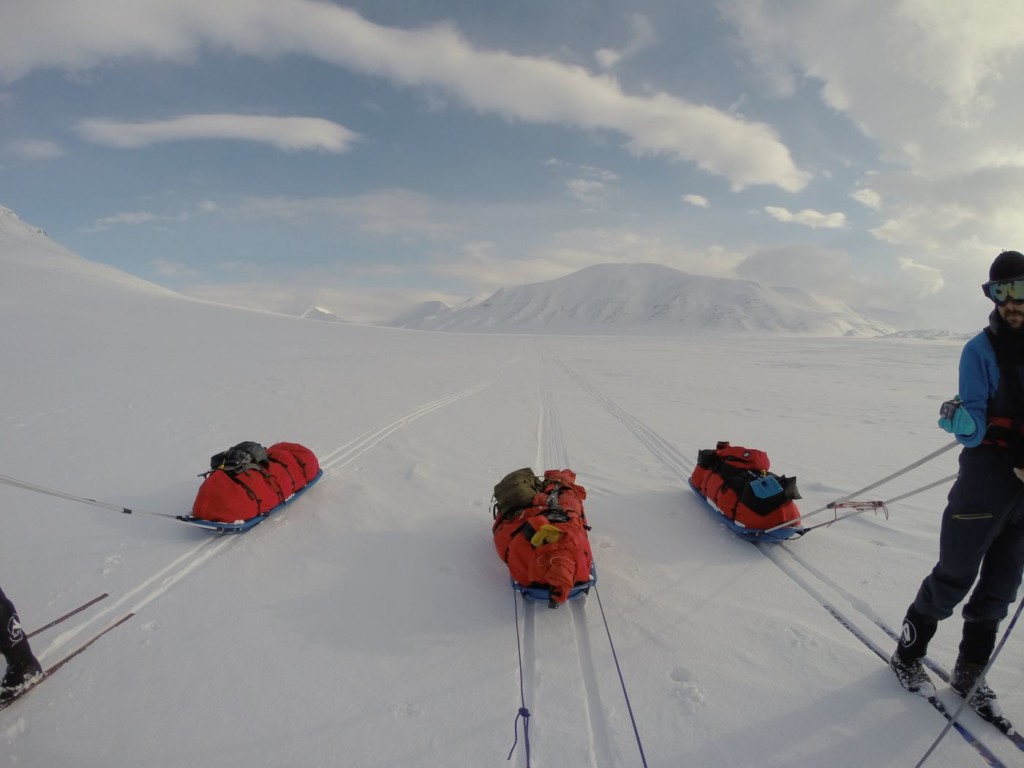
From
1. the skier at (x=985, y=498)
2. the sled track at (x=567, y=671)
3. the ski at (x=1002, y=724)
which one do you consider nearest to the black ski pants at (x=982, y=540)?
the skier at (x=985, y=498)

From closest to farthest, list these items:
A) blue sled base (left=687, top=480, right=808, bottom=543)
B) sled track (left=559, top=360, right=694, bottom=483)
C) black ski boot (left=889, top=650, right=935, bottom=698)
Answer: black ski boot (left=889, top=650, right=935, bottom=698)
blue sled base (left=687, top=480, right=808, bottom=543)
sled track (left=559, top=360, right=694, bottom=483)

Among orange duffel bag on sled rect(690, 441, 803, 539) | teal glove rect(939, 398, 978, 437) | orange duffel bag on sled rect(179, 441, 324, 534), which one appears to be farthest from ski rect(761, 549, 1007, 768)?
orange duffel bag on sled rect(179, 441, 324, 534)

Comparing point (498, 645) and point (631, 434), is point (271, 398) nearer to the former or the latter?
point (631, 434)

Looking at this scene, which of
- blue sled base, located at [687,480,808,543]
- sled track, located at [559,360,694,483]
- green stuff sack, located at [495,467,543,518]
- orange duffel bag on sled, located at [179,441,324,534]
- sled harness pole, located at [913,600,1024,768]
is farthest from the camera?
sled track, located at [559,360,694,483]

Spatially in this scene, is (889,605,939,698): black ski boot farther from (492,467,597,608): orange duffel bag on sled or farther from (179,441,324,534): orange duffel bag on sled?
(179,441,324,534): orange duffel bag on sled

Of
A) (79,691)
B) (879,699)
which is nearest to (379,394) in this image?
(79,691)

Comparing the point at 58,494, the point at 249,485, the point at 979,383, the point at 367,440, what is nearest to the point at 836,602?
the point at 979,383

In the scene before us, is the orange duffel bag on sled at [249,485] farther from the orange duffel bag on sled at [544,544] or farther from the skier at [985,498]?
the skier at [985,498]
